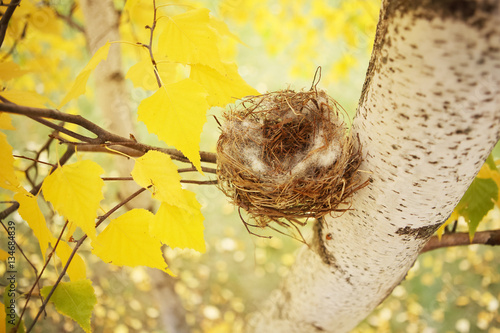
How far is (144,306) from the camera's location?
2893 millimetres

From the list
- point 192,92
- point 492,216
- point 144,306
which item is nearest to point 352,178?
point 192,92

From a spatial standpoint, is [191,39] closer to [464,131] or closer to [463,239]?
[464,131]

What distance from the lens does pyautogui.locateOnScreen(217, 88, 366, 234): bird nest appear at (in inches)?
26.0

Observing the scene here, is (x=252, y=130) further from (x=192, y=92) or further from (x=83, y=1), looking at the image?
(x=83, y=1)

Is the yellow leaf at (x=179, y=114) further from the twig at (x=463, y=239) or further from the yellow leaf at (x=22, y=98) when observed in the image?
the twig at (x=463, y=239)

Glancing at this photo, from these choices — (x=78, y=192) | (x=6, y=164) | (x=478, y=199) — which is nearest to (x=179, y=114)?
(x=78, y=192)

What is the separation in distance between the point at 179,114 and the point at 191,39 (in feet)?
0.55

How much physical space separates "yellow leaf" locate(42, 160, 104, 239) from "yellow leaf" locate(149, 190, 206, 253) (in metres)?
0.12

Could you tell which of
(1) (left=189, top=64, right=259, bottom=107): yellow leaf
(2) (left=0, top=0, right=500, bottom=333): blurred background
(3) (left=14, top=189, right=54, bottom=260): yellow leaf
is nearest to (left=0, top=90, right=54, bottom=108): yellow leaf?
(3) (left=14, top=189, right=54, bottom=260): yellow leaf

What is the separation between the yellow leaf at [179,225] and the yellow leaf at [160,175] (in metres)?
0.06

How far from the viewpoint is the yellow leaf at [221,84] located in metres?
0.64

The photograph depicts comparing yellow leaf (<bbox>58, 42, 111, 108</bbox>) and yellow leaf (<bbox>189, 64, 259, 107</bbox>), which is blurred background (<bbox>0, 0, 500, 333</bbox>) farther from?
yellow leaf (<bbox>58, 42, 111, 108</bbox>)

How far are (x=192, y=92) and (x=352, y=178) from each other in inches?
14.9

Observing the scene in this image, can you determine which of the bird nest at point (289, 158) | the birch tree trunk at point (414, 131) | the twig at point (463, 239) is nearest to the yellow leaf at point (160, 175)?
the bird nest at point (289, 158)
